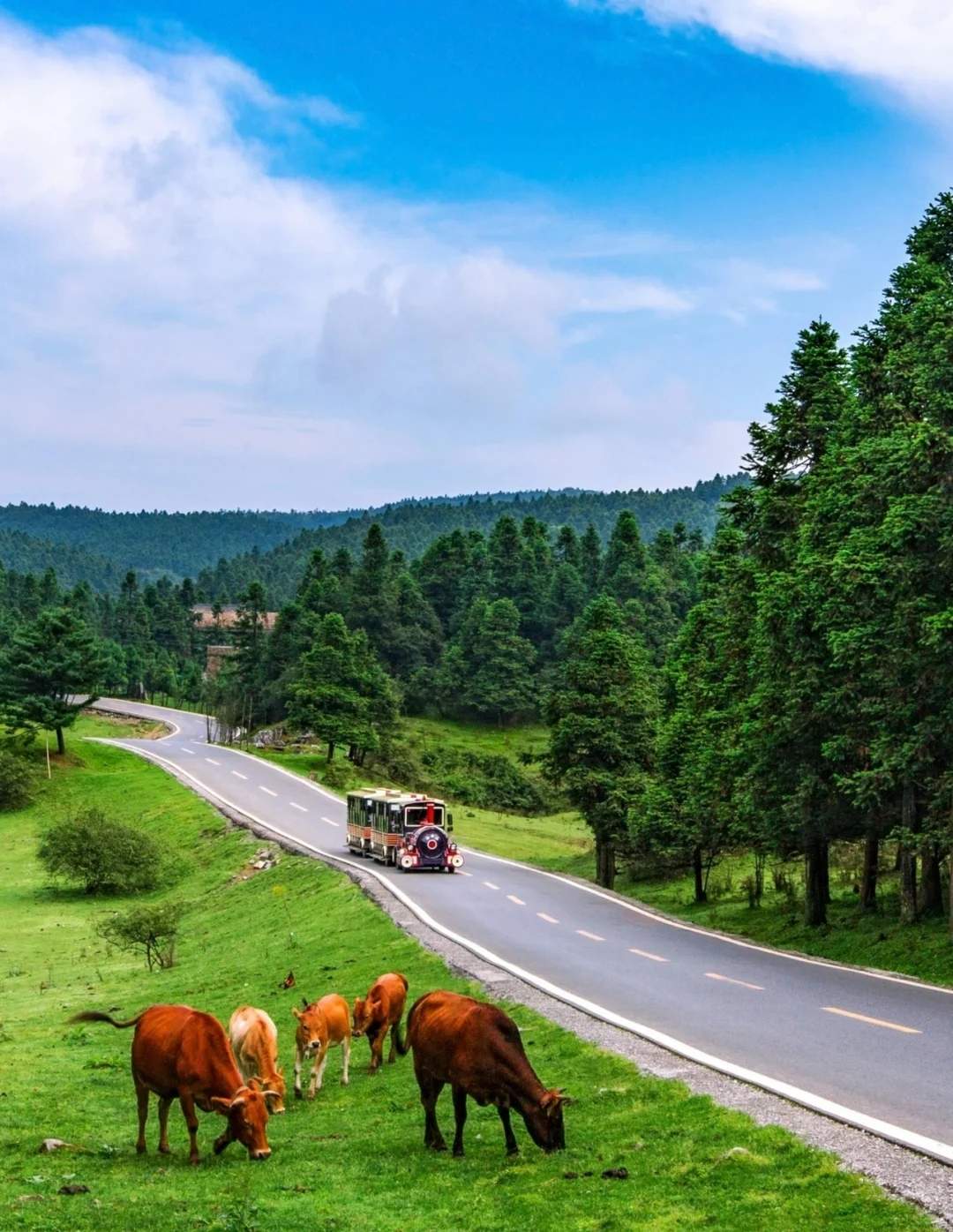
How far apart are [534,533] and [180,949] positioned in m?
123

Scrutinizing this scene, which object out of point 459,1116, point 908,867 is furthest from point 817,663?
point 459,1116

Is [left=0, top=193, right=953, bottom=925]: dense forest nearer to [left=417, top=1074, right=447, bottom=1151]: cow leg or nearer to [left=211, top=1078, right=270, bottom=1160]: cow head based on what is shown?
[left=417, top=1074, right=447, bottom=1151]: cow leg

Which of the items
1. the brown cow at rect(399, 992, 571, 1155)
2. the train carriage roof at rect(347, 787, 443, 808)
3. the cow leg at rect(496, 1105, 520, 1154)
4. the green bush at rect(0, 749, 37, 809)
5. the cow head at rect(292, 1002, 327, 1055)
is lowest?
the green bush at rect(0, 749, 37, 809)

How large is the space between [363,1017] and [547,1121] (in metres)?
6.59

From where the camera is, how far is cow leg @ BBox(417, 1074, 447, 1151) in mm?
14181

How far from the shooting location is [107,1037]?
25641 millimetres

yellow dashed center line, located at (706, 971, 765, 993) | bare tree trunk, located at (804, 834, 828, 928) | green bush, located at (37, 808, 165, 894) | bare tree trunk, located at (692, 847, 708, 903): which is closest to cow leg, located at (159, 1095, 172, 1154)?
yellow dashed center line, located at (706, 971, 765, 993)

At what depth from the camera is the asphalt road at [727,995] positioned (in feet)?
49.4

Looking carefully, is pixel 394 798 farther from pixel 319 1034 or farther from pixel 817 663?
pixel 319 1034

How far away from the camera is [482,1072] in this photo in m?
13.6

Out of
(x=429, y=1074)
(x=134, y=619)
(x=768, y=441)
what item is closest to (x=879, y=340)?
(x=768, y=441)

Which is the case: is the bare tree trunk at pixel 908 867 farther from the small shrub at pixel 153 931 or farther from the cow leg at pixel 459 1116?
the small shrub at pixel 153 931

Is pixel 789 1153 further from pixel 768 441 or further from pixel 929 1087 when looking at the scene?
pixel 768 441

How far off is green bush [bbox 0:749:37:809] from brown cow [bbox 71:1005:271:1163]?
240ft
